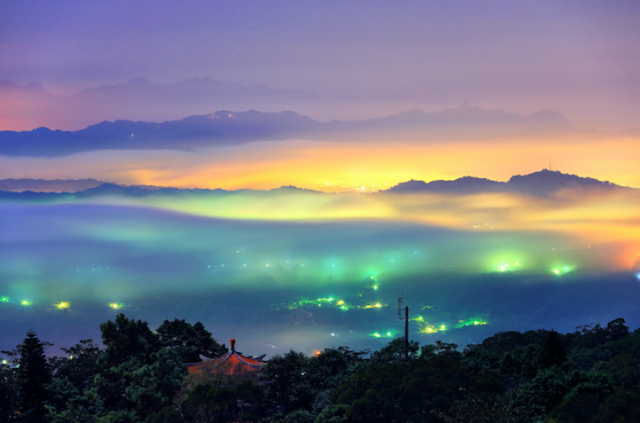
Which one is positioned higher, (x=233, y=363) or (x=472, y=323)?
(x=233, y=363)

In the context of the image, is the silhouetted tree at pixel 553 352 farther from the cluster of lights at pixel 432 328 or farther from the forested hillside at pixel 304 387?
the cluster of lights at pixel 432 328

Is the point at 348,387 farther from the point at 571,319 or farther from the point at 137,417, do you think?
the point at 571,319

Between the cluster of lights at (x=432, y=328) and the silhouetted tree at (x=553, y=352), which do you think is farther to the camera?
the cluster of lights at (x=432, y=328)

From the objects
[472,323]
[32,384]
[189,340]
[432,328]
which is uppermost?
[189,340]

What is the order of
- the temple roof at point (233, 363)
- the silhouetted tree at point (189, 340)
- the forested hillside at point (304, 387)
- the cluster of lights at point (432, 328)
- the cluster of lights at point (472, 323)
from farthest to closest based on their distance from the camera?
the cluster of lights at point (472, 323), the cluster of lights at point (432, 328), the silhouetted tree at point (189, 340), the temple roof at point (233, 363), the forested hillside at point (304, 387)

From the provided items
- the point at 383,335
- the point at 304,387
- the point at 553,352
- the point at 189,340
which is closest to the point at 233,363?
the point at 304,387

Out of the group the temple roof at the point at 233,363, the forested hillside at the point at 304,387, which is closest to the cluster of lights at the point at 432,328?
the forested hillside at the point at 304,387

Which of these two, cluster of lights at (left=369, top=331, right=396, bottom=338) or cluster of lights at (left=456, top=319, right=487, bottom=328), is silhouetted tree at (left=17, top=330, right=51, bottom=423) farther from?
cluster of lights at (left=456, top=319, right=487, bottom=328)

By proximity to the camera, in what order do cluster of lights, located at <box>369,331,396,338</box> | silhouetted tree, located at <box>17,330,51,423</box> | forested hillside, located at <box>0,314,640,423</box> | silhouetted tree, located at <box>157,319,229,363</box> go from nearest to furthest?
1. forested hillside, located at <box>0,314,640,423</box>
2. silhouetted tree, located at <box>17,330,51,423</box>
3. silhouetted tree, located at <box>157,319,229,363</box>
4. cluster of lights, located at <box>369,331,396,338</box>

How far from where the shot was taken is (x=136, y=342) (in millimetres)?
46781

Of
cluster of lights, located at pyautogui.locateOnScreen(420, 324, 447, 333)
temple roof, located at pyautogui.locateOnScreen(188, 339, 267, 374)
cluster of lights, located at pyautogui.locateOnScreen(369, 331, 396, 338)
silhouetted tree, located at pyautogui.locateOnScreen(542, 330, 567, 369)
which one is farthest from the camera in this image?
cluster of lights, located at pyautogui.locateOnScreen(420, 324, 447, 333)

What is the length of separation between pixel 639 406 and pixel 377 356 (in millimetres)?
27867

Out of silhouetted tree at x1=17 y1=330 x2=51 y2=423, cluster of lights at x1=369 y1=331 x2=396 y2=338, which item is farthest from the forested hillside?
cluster of lights at x1=369 y1=331 x2=396 y2=338

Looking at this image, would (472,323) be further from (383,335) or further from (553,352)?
(553,352)
